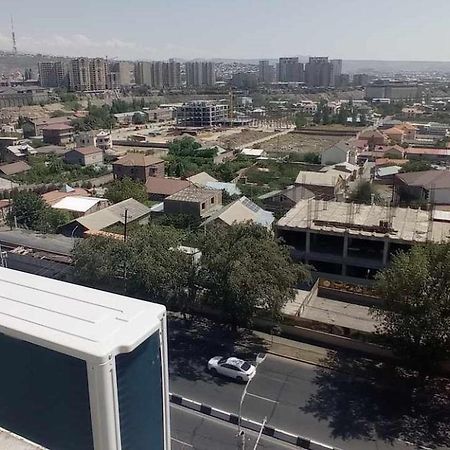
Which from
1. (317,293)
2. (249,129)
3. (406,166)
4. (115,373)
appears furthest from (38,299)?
(249,129)

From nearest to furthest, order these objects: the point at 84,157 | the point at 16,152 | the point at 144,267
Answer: the point at 144,267, the point at 84,157, the point at 16,152

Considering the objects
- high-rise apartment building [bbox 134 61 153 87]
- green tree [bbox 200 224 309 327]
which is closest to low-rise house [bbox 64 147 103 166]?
green tree [bbox 200 224 309 327]

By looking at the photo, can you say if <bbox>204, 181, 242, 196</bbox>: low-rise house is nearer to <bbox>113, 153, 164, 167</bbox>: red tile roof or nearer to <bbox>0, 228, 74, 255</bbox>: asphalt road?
<bbox>113, 153, 164, 167</bbox>: red tile roof

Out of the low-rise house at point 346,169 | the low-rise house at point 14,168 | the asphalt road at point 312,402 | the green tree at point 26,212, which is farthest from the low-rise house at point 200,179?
the asphalt road at point 312,402

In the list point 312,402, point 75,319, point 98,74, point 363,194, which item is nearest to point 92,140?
point 363,194

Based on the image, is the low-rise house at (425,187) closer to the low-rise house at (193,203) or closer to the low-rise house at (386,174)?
the low-rise house at (386,174)

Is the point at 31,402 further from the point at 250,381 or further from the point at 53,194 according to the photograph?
the point at 53,194

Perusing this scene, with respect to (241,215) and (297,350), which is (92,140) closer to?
(241,215)
